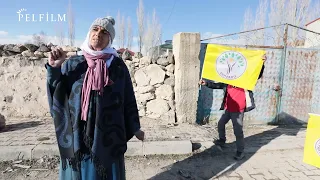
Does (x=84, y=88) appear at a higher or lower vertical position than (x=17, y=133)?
higher

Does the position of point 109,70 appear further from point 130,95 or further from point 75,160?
point 75,160

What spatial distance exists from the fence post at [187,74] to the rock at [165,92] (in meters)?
0.15

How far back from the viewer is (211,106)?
5.12 metres

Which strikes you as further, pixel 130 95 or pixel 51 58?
pixel 130 95

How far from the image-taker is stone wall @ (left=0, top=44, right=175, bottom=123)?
5.01 m

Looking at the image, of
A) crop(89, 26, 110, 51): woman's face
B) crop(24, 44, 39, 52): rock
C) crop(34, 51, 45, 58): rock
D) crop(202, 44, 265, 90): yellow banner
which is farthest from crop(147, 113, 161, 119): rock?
crop(89, 26, 110, 51): woman's face

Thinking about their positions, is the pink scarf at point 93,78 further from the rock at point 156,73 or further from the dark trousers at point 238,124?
the rock at point 156,73

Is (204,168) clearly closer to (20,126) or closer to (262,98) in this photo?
(262,98)

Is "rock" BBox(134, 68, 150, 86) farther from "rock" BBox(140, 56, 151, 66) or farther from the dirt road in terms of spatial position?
the dirt road

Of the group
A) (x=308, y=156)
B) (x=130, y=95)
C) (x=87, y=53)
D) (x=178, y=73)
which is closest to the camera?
(x=87, y=53)

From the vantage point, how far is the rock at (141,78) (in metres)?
5.07

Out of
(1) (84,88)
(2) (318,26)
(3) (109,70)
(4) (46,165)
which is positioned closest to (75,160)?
(1) (84,88)

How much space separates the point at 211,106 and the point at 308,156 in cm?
230

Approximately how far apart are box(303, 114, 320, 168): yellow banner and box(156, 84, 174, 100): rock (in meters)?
2.67
